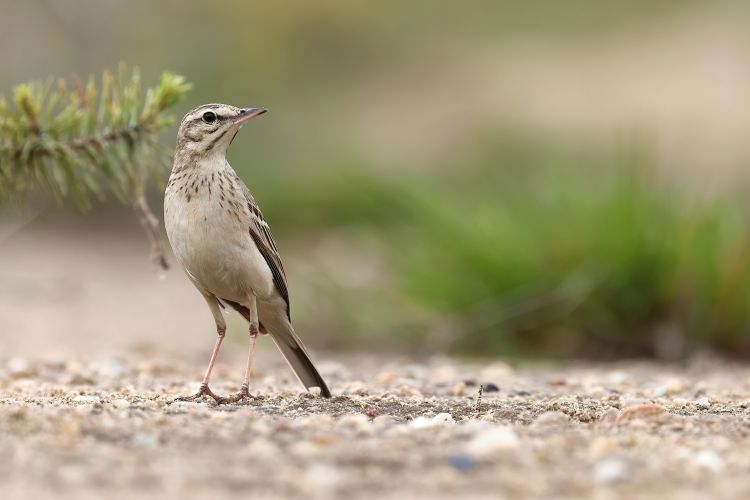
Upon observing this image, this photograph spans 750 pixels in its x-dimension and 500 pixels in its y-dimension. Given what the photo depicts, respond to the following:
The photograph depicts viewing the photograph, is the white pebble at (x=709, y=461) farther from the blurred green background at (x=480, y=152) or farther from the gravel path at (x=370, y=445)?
the blurred green background at (x=480, y=152)

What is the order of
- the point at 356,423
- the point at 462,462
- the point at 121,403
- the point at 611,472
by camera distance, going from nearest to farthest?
the point at 611,472 < the point at 462,462 < the point at 356,423 < the point at 121,403

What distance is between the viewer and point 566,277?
9.66 meters

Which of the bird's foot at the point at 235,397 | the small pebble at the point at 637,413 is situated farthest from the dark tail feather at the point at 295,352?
the small pebble at the point at 637,413

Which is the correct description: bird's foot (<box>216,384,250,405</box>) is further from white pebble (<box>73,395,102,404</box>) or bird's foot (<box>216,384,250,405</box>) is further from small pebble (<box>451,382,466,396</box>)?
small pebble (<box>451,382,466,396</box>)

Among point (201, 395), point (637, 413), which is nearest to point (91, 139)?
point (201, 395)

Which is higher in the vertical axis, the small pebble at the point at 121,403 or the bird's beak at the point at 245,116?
the bird's beak at the point at 245,116

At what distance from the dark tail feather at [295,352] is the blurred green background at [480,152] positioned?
339cm

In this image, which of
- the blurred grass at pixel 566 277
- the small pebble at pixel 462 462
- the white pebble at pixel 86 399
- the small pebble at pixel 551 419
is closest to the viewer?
the small pebble at pixel 462 462

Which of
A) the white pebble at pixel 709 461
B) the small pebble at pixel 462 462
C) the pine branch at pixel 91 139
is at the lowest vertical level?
the small pebble at pixel 462 462

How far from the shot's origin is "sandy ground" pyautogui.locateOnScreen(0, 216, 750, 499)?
373cm

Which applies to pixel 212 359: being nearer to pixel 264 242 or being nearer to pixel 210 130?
pixel 264 242

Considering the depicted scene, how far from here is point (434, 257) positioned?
1027cm

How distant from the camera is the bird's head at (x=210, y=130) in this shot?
19.5 feet

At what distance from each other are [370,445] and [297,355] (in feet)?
6.65
